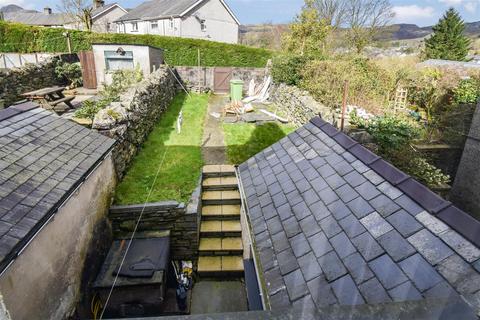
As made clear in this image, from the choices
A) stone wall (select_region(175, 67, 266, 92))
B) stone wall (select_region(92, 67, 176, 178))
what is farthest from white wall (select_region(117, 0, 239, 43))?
stone wall (select_region(92, 67, 176, 178))

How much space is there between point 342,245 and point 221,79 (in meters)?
21.7

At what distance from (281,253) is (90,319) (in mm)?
4382

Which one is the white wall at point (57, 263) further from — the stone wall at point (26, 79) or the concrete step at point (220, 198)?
the stone wall at point (26, 79)

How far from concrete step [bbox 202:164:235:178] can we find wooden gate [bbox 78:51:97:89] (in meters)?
14.9

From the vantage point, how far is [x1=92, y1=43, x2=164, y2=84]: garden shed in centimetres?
1862

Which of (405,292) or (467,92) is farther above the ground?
(467,92)

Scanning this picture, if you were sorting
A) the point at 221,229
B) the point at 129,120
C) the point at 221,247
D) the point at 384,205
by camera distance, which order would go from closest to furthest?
the point at 384,205 < the point at 221,247 < the point at 221,229 < the point at 129,120

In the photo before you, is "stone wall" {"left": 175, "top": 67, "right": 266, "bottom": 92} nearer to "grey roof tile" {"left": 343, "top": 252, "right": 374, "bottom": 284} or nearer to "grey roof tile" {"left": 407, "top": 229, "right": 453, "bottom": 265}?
"grey roof tile" {"left": 343, "top": 252, "right": 374, "bottom": 284}

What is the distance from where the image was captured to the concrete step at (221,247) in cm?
745

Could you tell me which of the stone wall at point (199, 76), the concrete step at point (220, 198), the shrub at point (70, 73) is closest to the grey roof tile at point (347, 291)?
the concrete step at point (220, 198)

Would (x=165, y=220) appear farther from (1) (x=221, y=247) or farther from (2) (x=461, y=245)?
(2) (x=461, y=245)

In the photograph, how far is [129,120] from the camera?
9055mm

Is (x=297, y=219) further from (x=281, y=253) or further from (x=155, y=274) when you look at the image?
(x=155, y=274)

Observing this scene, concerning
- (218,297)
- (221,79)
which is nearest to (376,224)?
(218,297)
